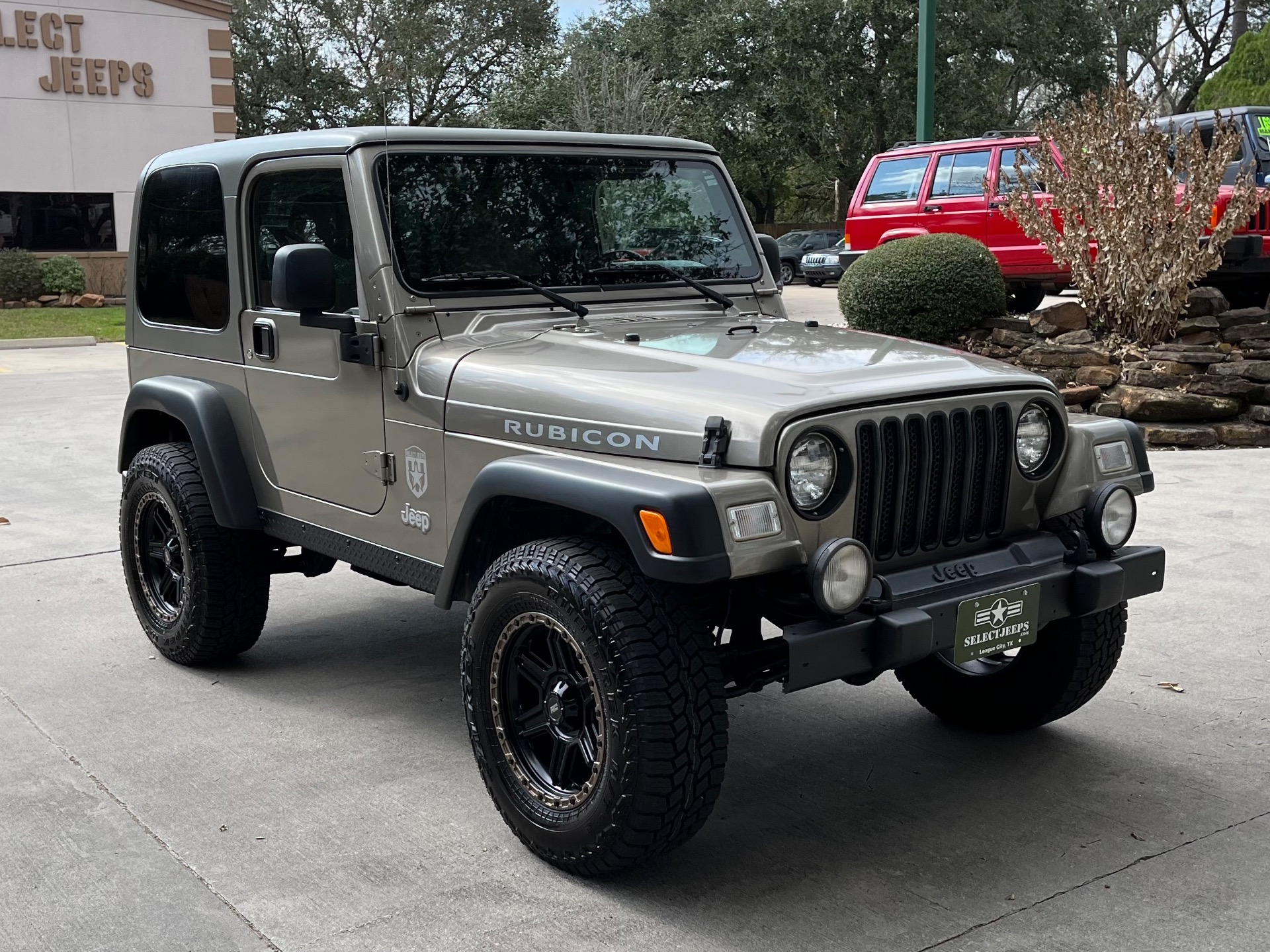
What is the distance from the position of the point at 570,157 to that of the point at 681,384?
1.41 meters

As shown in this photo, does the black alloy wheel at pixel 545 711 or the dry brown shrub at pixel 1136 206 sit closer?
the black alloy wheel at pixel 545 711

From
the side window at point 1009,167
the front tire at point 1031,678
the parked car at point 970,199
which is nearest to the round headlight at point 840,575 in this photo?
the front tire at point 1031,678

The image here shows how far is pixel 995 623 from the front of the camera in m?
3.55

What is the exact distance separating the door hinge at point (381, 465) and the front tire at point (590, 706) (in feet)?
2.35

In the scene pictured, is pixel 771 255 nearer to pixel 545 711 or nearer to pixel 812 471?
pixel 812 471

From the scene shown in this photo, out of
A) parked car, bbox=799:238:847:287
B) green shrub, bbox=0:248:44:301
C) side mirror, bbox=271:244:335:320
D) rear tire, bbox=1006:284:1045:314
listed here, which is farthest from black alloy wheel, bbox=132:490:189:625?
green shrub, bbox=0:248:44:301

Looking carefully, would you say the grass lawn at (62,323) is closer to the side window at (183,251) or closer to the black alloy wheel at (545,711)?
the side window at (183,251)

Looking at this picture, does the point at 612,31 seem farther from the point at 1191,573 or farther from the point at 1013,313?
the point at 1191,573

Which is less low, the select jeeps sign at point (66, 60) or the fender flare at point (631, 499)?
the select jeeps sign at point (66, 60)

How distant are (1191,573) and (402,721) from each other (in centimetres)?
385

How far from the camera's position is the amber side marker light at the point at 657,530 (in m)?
3.12

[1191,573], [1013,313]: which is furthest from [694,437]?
[1013,313]

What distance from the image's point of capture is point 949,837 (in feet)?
12.4

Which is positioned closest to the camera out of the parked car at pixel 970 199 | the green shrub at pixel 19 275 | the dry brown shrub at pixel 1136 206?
the dry brown shrub at pixel 1136 206
